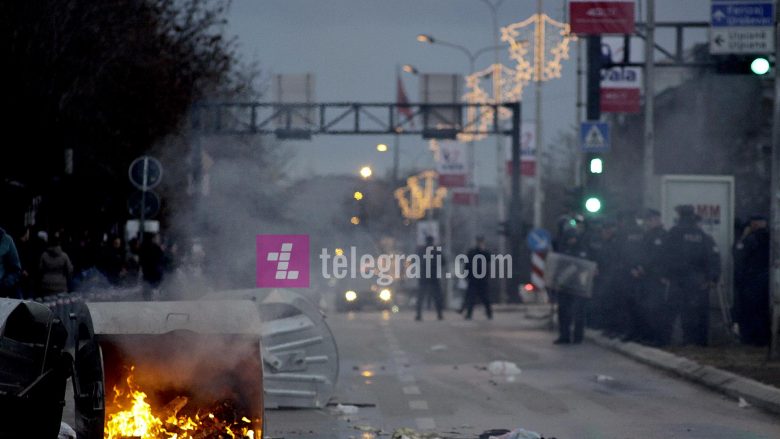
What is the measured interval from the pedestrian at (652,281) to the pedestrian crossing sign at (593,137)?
17.3 ft

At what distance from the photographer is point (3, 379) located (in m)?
9.00

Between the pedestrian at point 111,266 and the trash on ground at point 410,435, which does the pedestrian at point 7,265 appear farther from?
the pedestrian at point 111,266

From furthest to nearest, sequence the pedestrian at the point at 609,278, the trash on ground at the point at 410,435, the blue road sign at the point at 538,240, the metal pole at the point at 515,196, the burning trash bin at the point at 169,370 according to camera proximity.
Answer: the metal pole at the point at 515,196 < the blue road sign at the point at 538,240 < the pedestrian at the point at 609,278 < the trash on ground at the point at 410,435 < the burning trash bin at the point at 169,370

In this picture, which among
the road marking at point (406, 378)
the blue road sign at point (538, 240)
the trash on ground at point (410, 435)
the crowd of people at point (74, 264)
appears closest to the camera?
the trash on ground at point (410, 435)

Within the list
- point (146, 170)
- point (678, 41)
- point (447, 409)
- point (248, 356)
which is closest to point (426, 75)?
point (678, 41)

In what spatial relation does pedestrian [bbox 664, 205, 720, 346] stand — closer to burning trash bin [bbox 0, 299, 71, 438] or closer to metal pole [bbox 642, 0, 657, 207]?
metal pole [bbox 642, 0, 657, 207]

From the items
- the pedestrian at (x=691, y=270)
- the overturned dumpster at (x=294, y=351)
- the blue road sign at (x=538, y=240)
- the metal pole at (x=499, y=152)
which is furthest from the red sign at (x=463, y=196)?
the overturned dumpster at (x=294, y=351)

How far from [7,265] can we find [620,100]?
20.6m

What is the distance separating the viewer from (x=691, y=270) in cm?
2092

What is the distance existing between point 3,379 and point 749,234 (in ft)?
46.2

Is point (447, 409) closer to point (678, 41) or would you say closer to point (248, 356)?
point (248, 356)

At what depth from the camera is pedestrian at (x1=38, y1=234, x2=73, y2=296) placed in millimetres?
21188

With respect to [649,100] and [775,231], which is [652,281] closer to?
[775,231]

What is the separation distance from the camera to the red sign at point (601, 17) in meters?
26.3
